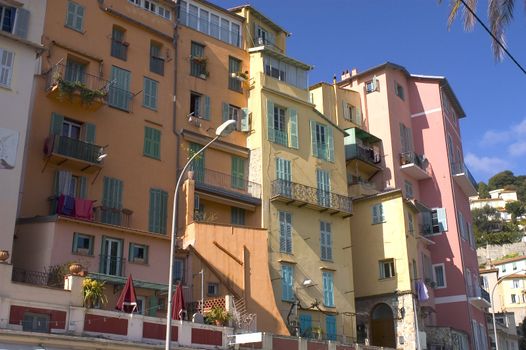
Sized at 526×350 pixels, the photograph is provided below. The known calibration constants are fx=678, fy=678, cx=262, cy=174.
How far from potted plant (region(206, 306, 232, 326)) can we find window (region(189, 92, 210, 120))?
12.4 meters

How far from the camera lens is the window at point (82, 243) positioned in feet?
87.1

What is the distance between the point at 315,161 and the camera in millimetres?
38906

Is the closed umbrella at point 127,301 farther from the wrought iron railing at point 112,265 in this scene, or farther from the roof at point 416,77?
the roof at point 416,77

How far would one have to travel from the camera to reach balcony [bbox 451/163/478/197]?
1884 inches

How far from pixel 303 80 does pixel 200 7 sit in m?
7.49

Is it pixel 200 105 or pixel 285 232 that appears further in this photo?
pixel 200 105

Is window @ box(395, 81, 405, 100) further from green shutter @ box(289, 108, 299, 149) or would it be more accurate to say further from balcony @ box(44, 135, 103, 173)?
balcony @ box(44, 135, 103, 173)

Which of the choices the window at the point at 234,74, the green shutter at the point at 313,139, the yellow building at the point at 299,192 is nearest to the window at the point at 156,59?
the window at the point at 234,74

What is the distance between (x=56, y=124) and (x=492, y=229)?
101097mm

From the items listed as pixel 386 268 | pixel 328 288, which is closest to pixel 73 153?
pixel 328 288

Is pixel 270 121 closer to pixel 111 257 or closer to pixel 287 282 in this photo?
pixel 287 282

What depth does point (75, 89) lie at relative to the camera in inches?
1183

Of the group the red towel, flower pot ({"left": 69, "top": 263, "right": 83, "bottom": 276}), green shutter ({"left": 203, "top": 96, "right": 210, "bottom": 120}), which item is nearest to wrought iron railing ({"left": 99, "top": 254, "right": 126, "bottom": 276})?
the red towel

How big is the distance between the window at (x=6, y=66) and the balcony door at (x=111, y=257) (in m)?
7.21
